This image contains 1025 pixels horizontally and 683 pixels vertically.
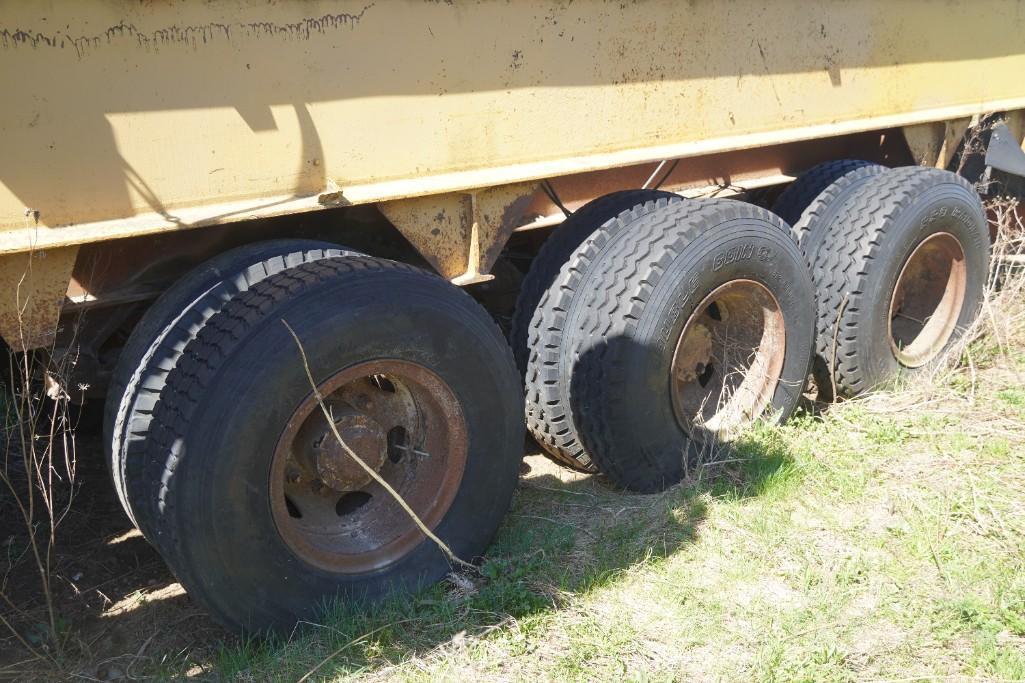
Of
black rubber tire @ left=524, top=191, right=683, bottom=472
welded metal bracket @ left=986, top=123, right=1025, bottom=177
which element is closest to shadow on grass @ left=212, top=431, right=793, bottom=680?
black rubber tire @ left=524, top=191, right=683, bottom=472

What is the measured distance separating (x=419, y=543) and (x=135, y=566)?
1113 millimetres

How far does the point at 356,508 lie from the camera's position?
3.21m

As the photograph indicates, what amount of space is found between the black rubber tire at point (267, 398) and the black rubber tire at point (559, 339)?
520 millimetres

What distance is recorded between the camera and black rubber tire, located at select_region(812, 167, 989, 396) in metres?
4.30

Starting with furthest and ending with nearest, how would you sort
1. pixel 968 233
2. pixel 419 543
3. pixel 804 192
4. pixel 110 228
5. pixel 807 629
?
pixel 968 233
pixel 804 192
pixel 419 543
pixel 807 629
pixel 110 228

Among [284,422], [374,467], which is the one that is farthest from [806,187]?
[284,422]

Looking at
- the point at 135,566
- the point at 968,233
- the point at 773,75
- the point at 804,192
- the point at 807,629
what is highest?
the point at 773,75

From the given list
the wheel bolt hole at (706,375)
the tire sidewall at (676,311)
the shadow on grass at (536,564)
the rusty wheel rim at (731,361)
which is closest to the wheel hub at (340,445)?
the shadow on grass at (536,564)

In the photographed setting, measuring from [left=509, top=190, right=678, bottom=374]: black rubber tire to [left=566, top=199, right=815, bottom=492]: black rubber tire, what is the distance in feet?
0.41

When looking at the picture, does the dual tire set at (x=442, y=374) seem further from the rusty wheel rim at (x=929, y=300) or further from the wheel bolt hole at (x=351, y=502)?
the rusty wheel rim at (x=929, y=300)

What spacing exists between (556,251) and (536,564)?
1.20m

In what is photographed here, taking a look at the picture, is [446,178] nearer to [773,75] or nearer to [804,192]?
[773,75]

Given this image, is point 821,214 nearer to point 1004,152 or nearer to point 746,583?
point 1004,152

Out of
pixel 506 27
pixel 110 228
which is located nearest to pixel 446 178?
pixel 506 27
